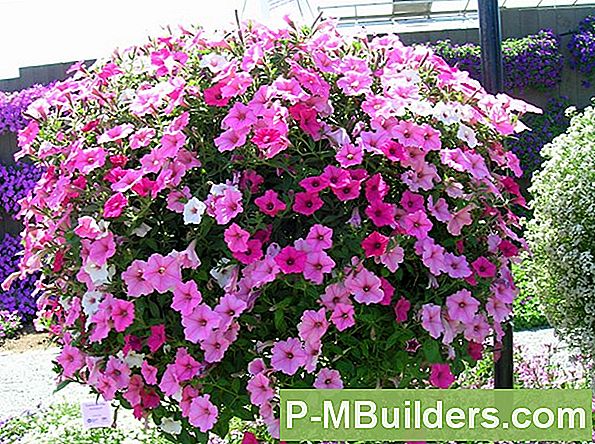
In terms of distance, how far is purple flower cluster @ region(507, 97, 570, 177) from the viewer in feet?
22.4

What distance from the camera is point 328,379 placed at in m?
1.54

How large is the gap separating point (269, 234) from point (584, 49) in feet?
20.8

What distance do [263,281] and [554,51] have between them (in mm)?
6408

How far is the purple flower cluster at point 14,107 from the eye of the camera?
6.95 metres

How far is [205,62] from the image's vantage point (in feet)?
5.45

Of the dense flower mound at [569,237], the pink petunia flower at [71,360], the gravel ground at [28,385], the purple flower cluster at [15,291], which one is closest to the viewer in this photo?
the pink petunia flower at [71,360]

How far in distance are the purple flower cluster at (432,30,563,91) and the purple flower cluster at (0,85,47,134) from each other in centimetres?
354

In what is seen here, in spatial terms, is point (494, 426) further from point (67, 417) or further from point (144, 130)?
point (67, 417)

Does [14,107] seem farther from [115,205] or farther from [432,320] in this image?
[432,320]

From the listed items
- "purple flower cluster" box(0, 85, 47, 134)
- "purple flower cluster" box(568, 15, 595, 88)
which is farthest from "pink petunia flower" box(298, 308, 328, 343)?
"purple flower cluster" box(568, 15, 595, 88)

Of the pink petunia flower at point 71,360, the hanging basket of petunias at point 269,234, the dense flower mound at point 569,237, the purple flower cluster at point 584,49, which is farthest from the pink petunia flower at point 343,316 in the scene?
the purple flower cluster at point 584,49

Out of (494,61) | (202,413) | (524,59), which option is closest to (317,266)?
(202,413)

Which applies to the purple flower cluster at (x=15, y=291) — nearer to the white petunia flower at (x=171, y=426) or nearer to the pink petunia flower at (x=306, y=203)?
the white petunia flower at (x=171, y=426)

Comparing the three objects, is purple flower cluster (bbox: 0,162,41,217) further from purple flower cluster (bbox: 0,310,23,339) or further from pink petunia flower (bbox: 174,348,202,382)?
pink petunia flower (bbox: 174,348,202,382)
